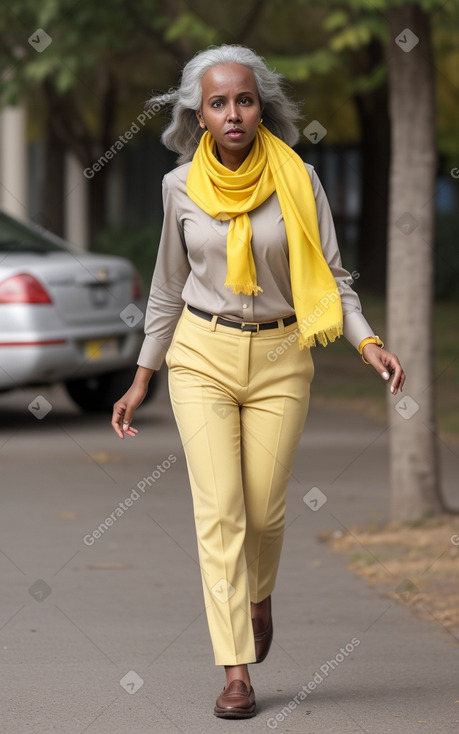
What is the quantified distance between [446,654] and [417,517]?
2.27 meters

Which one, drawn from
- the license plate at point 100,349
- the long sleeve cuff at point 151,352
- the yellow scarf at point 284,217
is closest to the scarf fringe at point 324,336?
the yellow scarf at point 284,217

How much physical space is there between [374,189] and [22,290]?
1539cm

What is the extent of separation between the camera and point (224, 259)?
14.7 ft

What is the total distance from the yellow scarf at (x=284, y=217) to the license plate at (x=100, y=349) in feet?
20.4

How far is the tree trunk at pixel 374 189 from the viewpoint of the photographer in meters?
24.0

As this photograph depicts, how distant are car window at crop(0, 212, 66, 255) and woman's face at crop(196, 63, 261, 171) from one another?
21.6 ft

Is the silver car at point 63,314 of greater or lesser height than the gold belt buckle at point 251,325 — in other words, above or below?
below

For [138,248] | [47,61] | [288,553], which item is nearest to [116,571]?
[288,553]

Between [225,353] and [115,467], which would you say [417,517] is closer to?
[115,467]

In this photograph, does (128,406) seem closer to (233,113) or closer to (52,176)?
(233,113)

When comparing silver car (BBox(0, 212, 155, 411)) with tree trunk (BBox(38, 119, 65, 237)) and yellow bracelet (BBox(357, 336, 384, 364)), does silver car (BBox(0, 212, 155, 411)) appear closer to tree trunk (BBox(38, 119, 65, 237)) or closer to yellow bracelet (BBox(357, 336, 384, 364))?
yellow bracelet (BBox(357, 336, 384, 364))

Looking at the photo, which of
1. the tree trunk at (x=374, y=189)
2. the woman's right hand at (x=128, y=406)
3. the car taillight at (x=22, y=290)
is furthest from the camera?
the tree trunk at (x=374, y=189)

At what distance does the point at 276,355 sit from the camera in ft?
15.0

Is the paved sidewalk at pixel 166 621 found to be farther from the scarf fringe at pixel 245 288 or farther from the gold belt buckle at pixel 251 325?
the scarf fringe at pixel 245 288
